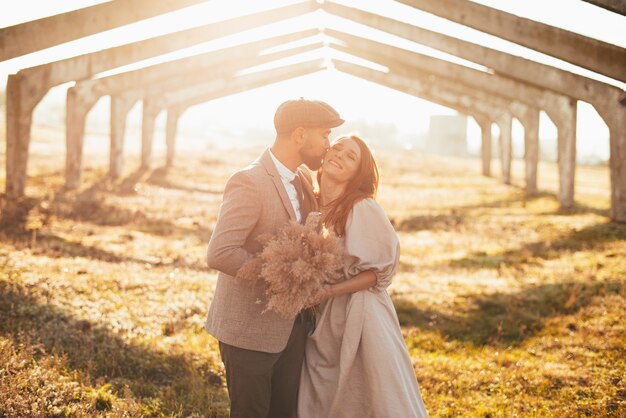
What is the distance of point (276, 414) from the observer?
155 inches

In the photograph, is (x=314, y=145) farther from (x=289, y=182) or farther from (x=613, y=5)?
(x=613, y=5)

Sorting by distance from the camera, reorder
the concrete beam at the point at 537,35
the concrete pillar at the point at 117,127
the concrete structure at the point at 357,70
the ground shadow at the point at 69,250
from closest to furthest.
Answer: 1. the ground shadow at the point at 69,250
2. the concrete beam at the point at 537,35
3. the concrete structure at the point at 357,70
4. the concrete pillar at the point at 117,127

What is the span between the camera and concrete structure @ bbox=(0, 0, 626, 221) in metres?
12.4

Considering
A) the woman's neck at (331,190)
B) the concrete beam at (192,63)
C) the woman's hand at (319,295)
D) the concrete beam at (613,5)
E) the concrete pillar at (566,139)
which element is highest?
the concrete beam at (192,63)

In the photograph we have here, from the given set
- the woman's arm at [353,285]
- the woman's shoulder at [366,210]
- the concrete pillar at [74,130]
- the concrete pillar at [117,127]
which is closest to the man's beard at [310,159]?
the woman's shoulder at [366,210]

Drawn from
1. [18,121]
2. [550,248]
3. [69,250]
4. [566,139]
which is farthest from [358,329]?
[566,139]

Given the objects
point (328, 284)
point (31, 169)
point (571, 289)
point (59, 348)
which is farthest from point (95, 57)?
point (328, 284)

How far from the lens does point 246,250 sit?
353 centimetres

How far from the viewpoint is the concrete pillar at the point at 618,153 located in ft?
51.8

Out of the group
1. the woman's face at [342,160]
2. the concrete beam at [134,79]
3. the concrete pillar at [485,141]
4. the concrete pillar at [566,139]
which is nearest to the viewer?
the woman's face at [342,160]

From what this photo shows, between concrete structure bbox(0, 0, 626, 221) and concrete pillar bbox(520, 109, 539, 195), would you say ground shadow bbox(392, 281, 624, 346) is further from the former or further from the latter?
concrete pillar bbox(520, 109, 539, 195)

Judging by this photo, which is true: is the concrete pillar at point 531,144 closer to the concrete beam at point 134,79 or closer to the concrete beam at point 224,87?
the concrete beam at point 134,79

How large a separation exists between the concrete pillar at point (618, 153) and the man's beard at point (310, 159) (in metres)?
14.6

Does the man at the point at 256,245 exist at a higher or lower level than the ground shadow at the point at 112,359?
higher
